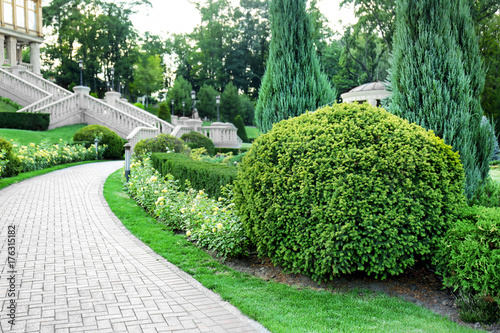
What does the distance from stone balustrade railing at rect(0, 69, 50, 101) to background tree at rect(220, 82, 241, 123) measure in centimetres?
2171

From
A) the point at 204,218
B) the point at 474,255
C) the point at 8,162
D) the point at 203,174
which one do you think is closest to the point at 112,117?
the point at 8,162

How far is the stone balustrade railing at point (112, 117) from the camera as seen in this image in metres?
26.8

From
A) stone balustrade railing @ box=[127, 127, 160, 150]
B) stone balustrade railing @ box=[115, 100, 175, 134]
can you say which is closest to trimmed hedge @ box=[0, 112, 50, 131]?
stone balustrade railing @ box=[115, 100, 175, 134]

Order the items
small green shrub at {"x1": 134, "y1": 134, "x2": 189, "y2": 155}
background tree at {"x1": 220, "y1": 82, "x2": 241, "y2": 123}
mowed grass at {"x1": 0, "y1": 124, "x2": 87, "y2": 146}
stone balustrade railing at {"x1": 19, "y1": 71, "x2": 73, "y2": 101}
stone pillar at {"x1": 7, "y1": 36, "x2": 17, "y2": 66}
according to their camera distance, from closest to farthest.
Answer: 1. small green shrub at {"x1": 134, "y1": 134, "x2": 189, "y2": 155}
2. mowed grass at {"x1": 0, "y1": 124, "x2": 87, "y2": 146}
3. stone balustrade railing at {"x1": 19, "y1": 71, "x2": 73, "y2": 101}
4. stone pillar at {"x1": 7, "y1": 36, "x2": 17, "y2": 66}
5. background tree at {"x1": 220, "y1": 82, "x2": 241, "y2": 123}

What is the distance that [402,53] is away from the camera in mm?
5961

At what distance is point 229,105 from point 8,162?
35.4 metres

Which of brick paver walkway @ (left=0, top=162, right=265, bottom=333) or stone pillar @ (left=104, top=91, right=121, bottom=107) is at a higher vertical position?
stone pillar @ (left=104, top=91, right=121, bottom=107)

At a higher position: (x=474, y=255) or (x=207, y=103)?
(x=207, y=103)

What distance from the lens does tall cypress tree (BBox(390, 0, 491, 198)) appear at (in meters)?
5.52

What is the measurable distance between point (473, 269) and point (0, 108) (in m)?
29.2

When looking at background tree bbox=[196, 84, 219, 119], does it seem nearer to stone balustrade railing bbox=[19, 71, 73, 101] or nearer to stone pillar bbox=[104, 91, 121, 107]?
stone pillar bbox=[104, 91, 121, 107]

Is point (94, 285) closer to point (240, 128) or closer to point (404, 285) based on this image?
point (404, 285)

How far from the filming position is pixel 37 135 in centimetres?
2222

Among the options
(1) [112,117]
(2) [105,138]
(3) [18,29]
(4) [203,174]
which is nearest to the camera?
(4) [203,174]
